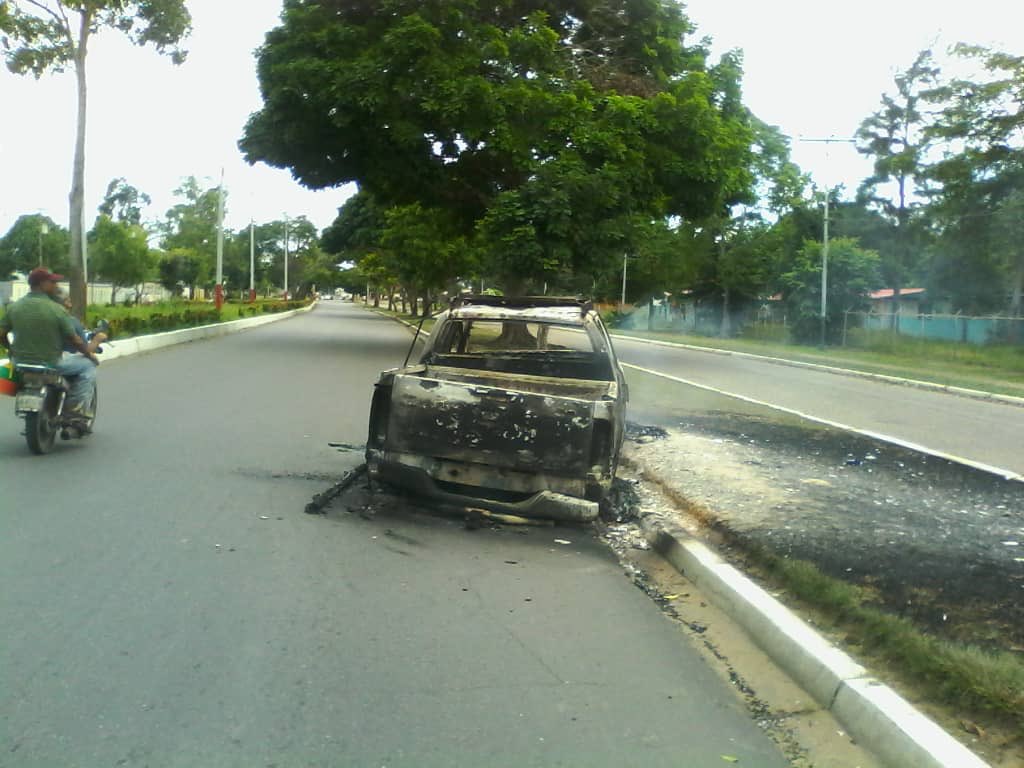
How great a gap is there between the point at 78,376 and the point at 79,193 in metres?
20.9

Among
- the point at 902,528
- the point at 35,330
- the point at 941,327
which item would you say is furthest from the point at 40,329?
the point at 941,327

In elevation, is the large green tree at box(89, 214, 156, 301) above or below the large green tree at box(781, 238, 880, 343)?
above

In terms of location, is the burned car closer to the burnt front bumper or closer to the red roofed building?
the burnt front bumper

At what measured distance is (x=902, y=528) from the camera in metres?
7.36

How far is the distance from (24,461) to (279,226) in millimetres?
130433

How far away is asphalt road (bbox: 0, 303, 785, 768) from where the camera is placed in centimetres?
380

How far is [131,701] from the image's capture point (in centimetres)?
405

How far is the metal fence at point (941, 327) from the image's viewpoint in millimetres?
38094

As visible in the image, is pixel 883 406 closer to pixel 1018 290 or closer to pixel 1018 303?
pixel 1018 303

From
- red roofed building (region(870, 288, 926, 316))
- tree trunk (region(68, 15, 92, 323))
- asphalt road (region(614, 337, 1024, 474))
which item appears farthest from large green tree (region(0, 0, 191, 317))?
red roofed building (region(870, 288, 926, 316))

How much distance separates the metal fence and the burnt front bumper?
113ft

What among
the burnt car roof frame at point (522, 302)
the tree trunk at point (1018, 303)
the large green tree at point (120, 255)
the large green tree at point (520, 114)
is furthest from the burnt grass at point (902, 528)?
the large green tree at point (120, 255)

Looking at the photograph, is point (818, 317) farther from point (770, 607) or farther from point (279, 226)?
point (279, 226)

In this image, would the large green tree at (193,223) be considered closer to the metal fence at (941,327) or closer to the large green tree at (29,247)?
the large green tree at (29,247)
